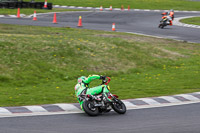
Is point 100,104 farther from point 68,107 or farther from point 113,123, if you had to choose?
point 68,107

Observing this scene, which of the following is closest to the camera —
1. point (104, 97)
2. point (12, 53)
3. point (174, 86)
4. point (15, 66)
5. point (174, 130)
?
point (174, 130)

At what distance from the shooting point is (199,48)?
23.5 meters

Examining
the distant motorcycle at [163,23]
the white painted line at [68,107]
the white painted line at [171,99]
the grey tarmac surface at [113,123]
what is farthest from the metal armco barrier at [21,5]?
the grey tarmac surface at [113,123]

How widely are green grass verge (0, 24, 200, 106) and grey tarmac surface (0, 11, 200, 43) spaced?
731 cm

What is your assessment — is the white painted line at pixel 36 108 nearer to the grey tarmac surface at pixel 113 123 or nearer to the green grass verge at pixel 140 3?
the grey tarmac surface at pixel 113 123

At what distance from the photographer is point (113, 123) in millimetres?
9156

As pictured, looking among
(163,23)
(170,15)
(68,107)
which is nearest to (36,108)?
(68,107)

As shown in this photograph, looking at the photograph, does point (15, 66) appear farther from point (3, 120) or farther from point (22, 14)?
point (22, 14)

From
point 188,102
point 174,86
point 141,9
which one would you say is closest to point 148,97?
point 188,102

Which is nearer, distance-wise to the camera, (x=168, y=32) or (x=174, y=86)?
(x=174, y=86)

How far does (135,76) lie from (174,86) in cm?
246

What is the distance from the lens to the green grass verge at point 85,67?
41.9ft

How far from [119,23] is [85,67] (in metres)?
19.7

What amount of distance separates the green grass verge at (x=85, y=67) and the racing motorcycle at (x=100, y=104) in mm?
1605
